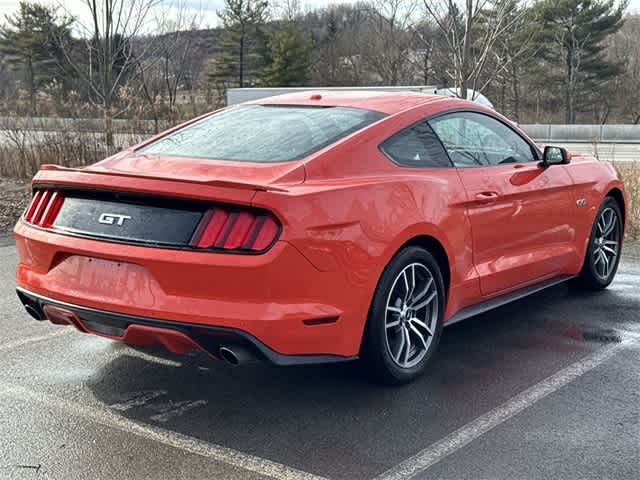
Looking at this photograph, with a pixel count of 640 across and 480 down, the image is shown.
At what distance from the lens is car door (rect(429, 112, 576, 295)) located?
14.6ft

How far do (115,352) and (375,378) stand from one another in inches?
65.3

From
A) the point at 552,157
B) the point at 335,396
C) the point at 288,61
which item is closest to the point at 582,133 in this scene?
the point at 288,61

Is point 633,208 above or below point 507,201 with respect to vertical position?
below

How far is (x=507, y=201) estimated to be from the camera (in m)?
4.63

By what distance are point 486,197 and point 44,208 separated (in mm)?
2494

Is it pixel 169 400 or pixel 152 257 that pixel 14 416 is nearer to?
pixel 169 400

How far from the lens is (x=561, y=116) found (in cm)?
5494

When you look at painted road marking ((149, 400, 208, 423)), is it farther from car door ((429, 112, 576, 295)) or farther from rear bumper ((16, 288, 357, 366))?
car door ((429, 112, 576, 295))

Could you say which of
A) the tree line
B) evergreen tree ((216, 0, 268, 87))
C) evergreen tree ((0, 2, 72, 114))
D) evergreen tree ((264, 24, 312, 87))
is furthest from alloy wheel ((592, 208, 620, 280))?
evergreen tree ((216, 0, 268, 87))

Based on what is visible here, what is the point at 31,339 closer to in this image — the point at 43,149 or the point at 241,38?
the point at 43,149

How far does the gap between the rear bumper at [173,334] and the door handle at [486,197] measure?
1389 mm

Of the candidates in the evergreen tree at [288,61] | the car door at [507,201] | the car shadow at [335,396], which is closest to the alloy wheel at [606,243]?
the car door at [507,201]

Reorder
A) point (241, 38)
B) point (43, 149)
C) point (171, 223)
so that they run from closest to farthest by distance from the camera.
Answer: point (171, 223) → point (43, 149) → point (241, 38)

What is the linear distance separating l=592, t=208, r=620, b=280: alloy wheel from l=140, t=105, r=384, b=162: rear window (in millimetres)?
2687
